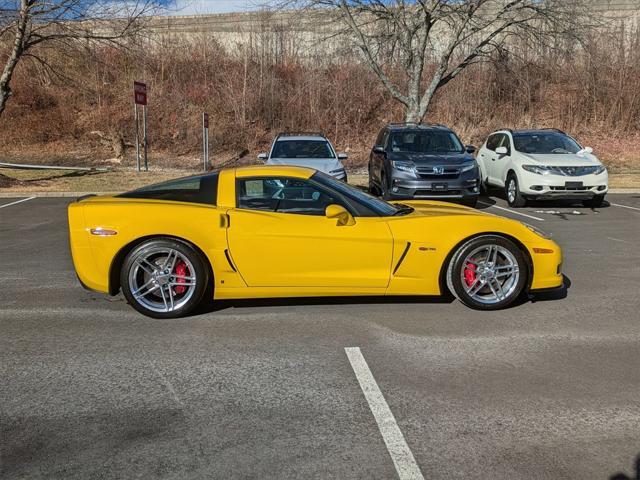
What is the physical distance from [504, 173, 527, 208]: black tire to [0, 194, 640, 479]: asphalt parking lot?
6.91 m

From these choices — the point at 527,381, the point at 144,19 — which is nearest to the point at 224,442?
the point at 527,381

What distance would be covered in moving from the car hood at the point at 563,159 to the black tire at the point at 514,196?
1.80ft

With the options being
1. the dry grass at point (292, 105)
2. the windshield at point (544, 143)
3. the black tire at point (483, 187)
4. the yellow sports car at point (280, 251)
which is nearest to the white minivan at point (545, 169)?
the windshield at point (544, 143)

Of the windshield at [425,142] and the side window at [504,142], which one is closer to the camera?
the windshield at [425,142]

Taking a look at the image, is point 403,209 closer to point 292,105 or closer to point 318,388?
point 318,388

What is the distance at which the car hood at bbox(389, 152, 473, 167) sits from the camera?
11801 mm

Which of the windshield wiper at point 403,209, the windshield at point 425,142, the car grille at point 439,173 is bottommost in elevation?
the windshield wiper at point 403,209

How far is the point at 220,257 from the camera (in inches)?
204

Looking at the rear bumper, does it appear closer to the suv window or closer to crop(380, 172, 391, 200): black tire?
the suv window

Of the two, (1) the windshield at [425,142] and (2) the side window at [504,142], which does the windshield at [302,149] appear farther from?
(2) the side window at [504,142]

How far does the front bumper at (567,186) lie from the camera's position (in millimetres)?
12242

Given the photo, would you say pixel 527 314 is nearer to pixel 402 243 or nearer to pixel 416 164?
pixel 402 243

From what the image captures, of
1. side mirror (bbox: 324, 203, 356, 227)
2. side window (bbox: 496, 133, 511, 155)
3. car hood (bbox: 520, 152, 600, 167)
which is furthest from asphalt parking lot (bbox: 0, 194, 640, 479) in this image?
side window (bbox: 496, 133, 511, 155)

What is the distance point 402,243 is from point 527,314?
4.34 feet
